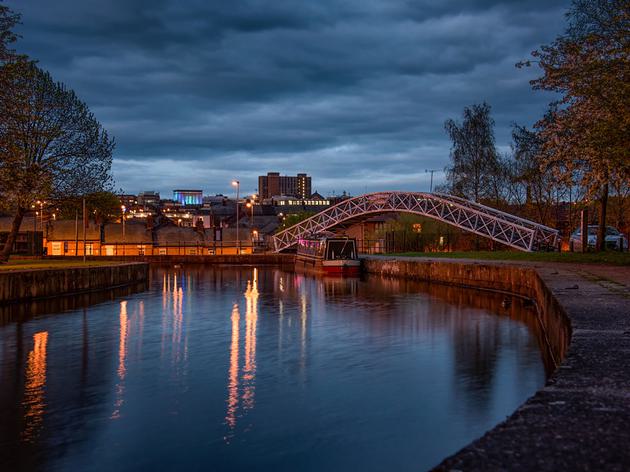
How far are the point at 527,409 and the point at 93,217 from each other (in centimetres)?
10002

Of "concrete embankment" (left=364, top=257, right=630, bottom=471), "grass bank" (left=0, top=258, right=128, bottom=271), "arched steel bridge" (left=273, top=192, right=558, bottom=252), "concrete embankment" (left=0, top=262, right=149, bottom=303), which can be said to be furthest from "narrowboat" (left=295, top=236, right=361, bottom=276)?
"concrete embankment" (left=364, top=257, right=630, bottom=471)

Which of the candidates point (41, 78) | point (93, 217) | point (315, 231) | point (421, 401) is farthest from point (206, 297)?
point (93, 217)

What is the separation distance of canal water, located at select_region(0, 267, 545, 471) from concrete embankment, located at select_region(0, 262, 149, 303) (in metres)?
1.53

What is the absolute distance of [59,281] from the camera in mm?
38719

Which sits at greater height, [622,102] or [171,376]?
[622,102]

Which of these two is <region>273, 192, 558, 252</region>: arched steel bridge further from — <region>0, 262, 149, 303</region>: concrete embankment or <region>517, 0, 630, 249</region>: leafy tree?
<region>0, 262, 149, 303</region>: concrete embankment

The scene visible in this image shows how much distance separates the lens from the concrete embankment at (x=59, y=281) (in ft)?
111

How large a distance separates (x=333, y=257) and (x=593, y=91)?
36605mm

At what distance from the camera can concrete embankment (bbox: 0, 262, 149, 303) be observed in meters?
33.9

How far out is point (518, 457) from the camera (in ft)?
20.2

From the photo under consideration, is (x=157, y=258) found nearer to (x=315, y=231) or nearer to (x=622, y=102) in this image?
(x=315, y=231)

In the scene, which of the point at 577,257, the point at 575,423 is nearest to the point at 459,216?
the point at 577,257

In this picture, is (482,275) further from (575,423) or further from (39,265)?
(575,423)

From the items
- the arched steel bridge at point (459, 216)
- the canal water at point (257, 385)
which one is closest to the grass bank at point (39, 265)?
the canal water at point (257, 385)
